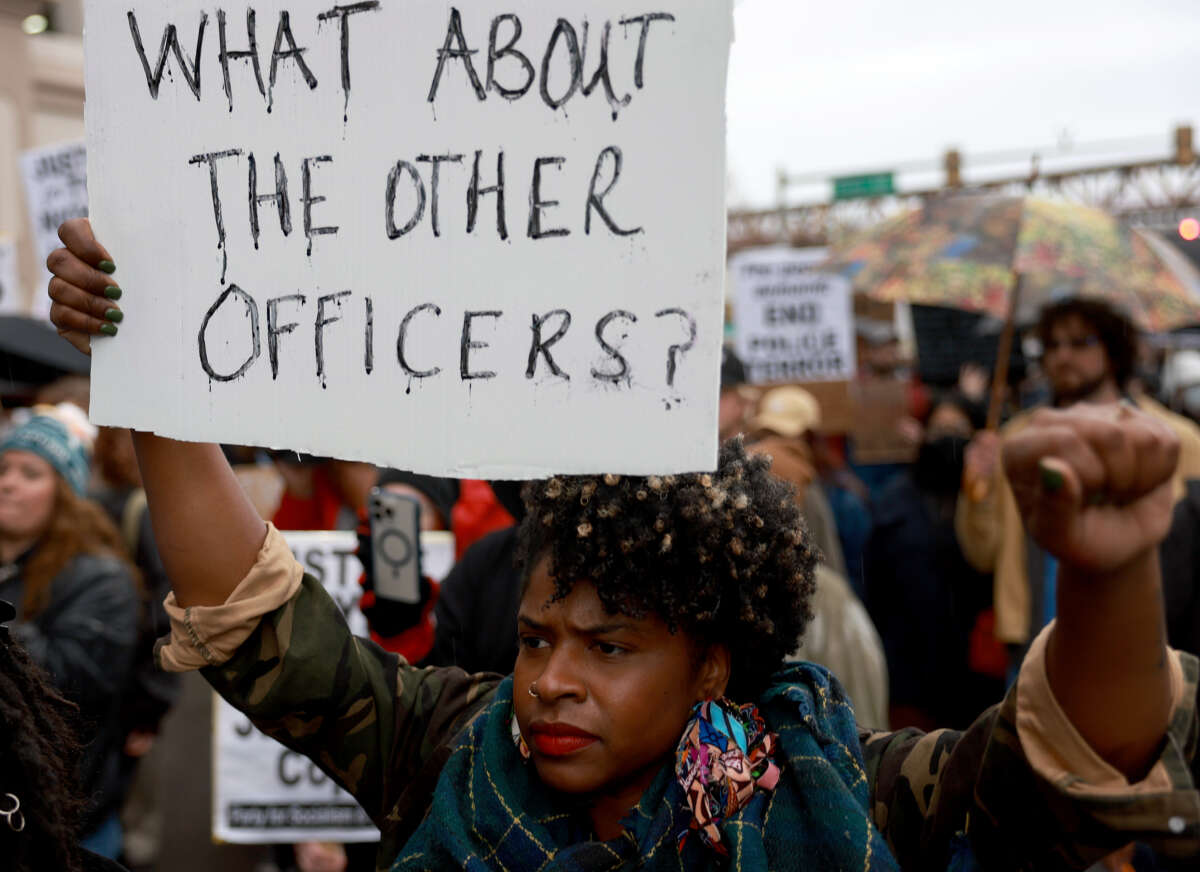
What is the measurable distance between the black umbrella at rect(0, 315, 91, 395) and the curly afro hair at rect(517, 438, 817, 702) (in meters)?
6.83

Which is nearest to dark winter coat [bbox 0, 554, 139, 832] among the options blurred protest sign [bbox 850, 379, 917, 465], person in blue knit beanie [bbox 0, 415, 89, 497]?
person in blue knit beanie [bbox 0, 415, 89, 497]

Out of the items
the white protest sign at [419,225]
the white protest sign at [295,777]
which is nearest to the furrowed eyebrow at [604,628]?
the white protest sign at [419,225]

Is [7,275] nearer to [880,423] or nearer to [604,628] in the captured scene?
[880,423]

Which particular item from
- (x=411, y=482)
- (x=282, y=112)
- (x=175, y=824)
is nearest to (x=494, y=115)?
(x=282, y=112)

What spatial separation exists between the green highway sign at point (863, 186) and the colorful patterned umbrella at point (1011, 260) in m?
13.8

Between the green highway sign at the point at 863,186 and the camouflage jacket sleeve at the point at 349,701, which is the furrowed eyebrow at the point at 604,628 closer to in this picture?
the camouflage jacket sleeve at the point at 349,701

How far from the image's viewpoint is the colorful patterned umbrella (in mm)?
4586

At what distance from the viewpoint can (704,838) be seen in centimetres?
154

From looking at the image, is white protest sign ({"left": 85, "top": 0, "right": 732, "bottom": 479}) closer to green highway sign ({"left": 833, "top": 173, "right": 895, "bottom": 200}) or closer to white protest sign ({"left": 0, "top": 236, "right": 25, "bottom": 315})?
white protest sign ({"left": 0, "top": 236, "right": 25, "bottom": 315})

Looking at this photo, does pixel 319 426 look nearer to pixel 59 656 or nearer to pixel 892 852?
pixel 892 852

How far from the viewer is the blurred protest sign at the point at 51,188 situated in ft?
23.2

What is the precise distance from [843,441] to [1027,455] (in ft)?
24.3

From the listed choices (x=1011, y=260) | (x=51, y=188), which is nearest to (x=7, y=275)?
(x=51, y=188)

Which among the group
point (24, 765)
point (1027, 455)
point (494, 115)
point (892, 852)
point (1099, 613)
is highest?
point (494, 115)
